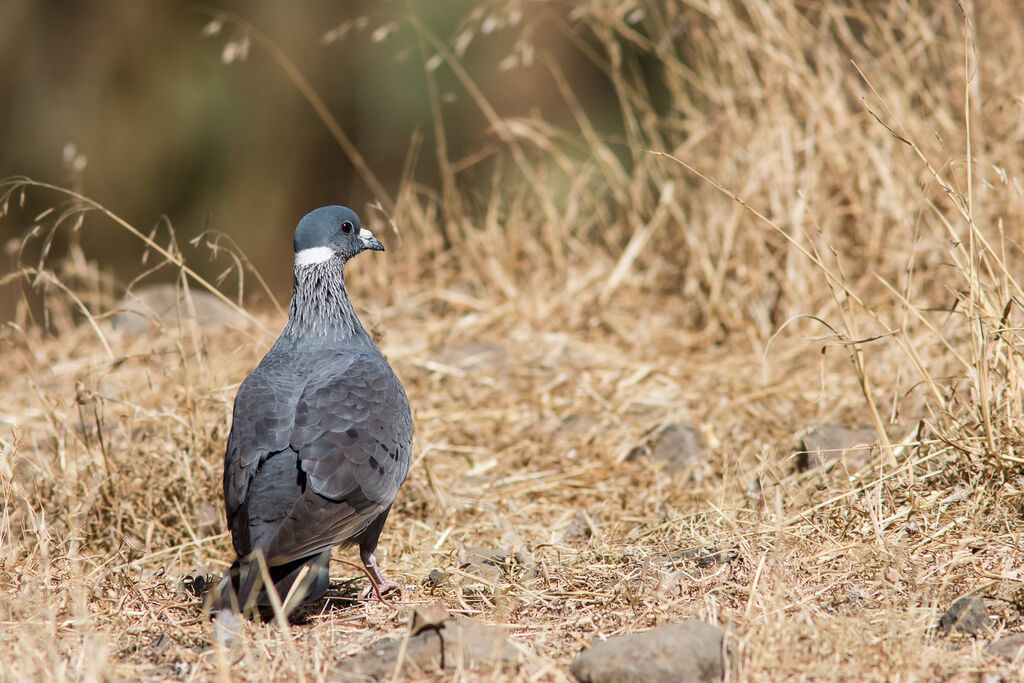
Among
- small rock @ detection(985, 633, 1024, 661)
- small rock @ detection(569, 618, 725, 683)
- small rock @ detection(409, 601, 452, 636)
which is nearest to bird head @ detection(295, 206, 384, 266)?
small rock @ detection(409, 601, 452, 636)

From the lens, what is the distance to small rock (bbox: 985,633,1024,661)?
221 centimetres

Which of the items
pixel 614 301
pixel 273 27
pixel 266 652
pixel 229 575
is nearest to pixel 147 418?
pixel 229 575

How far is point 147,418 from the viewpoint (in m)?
3.62

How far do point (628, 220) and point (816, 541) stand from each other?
3.25 metres

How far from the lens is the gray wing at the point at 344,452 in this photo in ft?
8.85

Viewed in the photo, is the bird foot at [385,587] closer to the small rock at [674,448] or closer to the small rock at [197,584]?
the small rock at [197,584]

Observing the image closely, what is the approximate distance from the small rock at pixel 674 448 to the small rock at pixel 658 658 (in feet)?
5.70

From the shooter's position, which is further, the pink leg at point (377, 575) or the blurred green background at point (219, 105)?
the blurred green background at point (219, 105)

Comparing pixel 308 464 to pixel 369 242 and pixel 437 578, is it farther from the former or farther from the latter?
pixel 369 242

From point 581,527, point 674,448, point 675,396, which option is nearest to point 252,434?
point 581,527

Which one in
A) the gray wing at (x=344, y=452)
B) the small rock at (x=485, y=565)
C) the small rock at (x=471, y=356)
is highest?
the gray wing at (x=344, y=452)

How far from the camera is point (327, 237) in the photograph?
3.61m

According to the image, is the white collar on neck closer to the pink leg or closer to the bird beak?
the bird beak

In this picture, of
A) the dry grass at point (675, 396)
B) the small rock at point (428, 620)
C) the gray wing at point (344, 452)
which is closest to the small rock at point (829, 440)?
the dry grass at point (675, 396)
